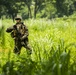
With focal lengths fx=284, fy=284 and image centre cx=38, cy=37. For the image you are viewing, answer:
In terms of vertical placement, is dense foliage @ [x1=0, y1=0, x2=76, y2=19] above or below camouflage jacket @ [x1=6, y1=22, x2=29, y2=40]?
below

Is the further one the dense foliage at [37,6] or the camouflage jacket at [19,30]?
the dense foliage at [37,6]

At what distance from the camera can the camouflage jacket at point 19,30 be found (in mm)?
9539

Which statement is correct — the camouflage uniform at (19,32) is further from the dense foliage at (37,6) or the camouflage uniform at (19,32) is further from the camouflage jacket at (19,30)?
the dense foliage at (37,6)

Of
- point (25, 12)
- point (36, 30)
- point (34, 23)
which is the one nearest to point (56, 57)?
point (36, 30)

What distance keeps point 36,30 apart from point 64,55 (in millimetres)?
14222

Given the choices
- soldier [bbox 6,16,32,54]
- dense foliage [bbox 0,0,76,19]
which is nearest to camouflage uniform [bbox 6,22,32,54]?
soldier [bbox 6,16,32,54]

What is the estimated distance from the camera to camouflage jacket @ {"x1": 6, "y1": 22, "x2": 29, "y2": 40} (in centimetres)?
954

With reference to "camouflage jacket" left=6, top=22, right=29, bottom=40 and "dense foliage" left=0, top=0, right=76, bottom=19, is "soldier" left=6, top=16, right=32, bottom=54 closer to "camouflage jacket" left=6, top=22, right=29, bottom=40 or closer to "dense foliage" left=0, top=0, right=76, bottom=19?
"camouflage jacket" left=6, top=22, right=29, bottom=40

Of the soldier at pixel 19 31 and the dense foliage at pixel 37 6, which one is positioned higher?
the soldier at pixel 19 31

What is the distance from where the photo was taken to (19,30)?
9586mm

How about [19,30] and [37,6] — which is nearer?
[19,30]

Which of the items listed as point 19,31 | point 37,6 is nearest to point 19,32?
point 19,31

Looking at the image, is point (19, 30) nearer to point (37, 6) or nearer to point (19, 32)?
point (19, 32)

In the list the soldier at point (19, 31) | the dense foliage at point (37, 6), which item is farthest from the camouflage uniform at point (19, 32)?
the dense foliage at point (37, 6)
